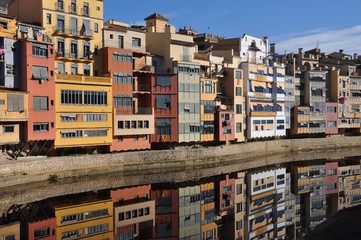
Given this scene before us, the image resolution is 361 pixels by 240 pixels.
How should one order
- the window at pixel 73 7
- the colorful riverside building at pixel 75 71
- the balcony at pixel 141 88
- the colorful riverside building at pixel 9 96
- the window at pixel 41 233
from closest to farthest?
the window at pixel 41 233 → the colorful riverside building at pixel 9 96 → the colorful riverside building at pixel 75 71 → the window at pixel 73 7 → the balcony at pixel 141 88

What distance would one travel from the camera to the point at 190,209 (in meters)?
35.9

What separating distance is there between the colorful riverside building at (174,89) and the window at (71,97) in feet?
35.6

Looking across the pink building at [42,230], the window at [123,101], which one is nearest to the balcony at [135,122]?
the window at [123,101]

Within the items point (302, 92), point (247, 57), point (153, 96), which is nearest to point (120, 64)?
point (153, 96)

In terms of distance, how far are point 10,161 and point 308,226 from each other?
79.4ft

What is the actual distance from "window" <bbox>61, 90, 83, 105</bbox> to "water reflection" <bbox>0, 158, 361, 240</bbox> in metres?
7.80

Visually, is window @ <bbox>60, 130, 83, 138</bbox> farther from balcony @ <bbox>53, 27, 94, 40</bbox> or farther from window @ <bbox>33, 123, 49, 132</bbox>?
balcony @ <bbox>53, 27, 94, 40</bbox>

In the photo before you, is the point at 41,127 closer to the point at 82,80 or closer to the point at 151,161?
the point at 82,80

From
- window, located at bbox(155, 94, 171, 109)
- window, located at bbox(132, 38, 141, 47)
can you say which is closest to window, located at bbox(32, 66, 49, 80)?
window, located at bbox(132, 38, 141, 47)

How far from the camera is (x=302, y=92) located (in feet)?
279

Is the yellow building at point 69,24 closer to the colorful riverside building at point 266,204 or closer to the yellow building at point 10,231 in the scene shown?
the colorful riverside building at point 266,204

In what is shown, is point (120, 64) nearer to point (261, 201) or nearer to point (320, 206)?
point (261, 201)

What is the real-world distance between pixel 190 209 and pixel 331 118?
56.0 meters

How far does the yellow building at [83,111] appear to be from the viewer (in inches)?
1823
